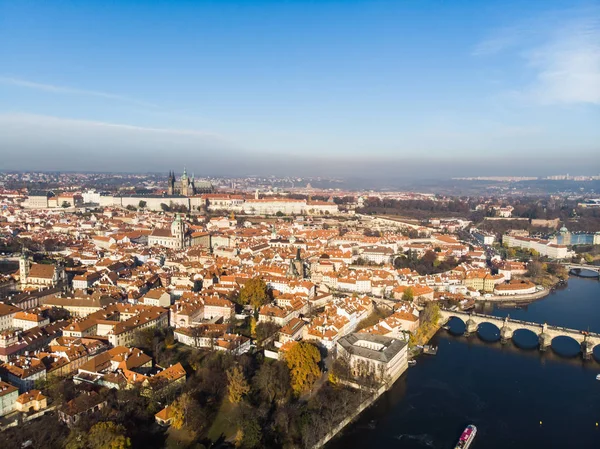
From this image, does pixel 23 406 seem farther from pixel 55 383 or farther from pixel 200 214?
pixel 200 214

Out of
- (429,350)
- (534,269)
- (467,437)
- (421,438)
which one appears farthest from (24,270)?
(534,269)

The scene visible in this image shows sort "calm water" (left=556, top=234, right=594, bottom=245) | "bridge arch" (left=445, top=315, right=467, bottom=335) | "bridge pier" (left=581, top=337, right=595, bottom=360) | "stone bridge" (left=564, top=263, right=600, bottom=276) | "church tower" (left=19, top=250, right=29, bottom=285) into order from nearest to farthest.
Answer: "bridge pier" (left=581, top=337, right=595, bottom=360)
"bridge arch" (left=445, top=315, right=467, bottom=335)
"church tower" (left=19, top=250, right=29, bottom=285)
"stone bridge" (left=564, top=263, right=600, bottom=276)
"calm water" (left=556, top=234, right=594, bottom=245)

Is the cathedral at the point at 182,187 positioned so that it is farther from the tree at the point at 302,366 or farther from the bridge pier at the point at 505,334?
the tree at the point at 302,366

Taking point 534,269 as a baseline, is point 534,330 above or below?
below

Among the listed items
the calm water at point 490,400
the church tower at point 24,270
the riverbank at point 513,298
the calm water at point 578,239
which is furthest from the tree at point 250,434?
the calm water at point 578,239

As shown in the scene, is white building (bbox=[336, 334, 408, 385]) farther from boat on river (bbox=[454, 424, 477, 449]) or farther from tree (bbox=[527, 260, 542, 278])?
tree (bbox=[527, 260, 542, 278])

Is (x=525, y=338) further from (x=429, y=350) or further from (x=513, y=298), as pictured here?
(x=513, y=298)

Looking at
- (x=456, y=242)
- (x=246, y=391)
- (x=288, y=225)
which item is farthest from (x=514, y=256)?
(x=246, y=391)

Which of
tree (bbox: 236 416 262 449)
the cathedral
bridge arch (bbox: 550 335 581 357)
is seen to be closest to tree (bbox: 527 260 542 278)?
bridge arch (bbox: 550 335 581 357)
